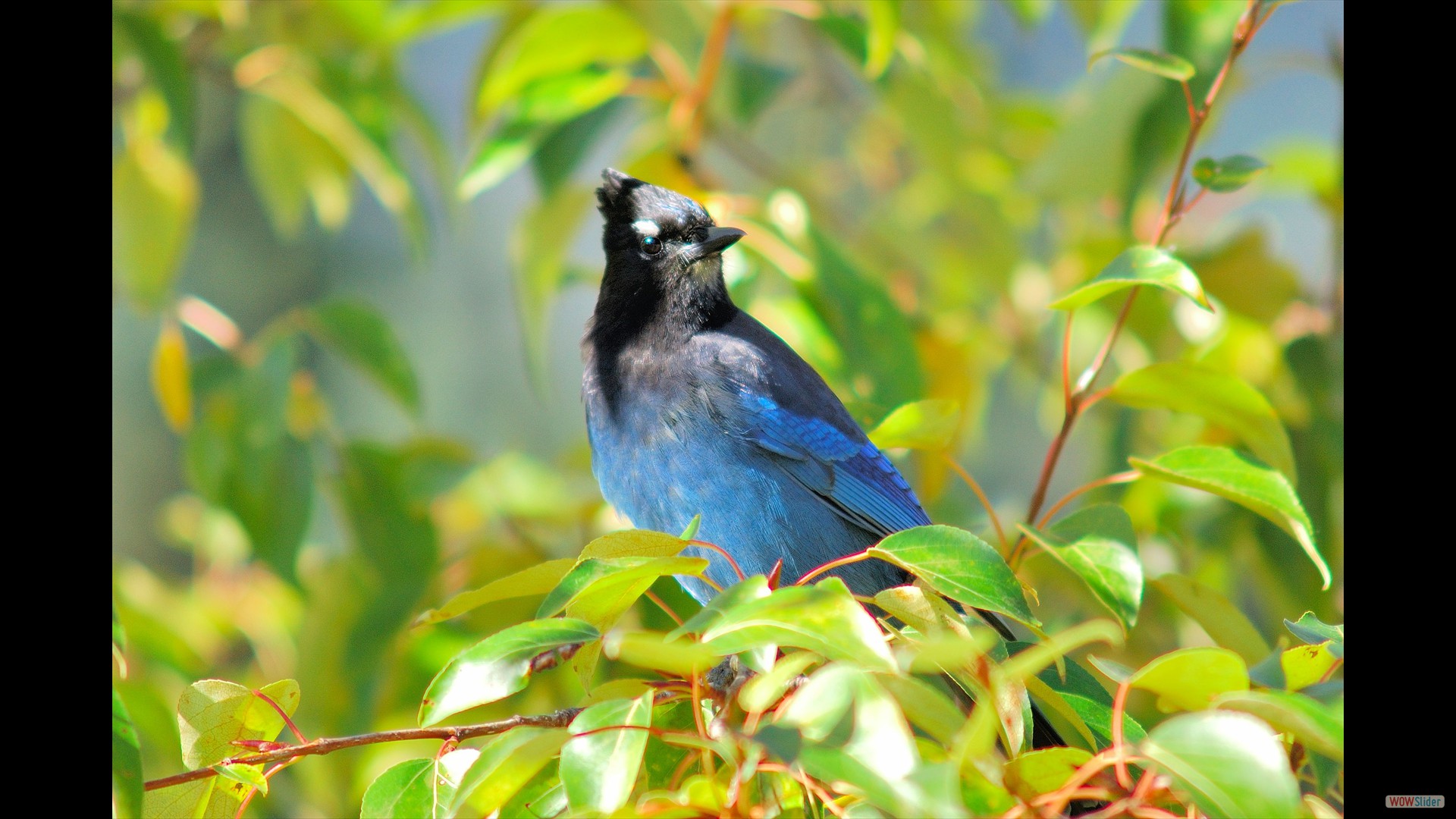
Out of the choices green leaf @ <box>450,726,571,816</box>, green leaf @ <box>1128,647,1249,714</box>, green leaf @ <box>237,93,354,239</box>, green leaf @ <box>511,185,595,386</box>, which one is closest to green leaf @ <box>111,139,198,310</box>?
green leaf @ <box>237,93,354,239</box>

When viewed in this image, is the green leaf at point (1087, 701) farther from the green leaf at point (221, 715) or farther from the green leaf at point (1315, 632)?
the green leaf at point (221, 715)

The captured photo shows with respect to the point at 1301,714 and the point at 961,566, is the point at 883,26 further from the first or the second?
the point at 1301,714

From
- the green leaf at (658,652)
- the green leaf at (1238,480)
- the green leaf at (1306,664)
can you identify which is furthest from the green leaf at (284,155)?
the green leaf at (1306,664)

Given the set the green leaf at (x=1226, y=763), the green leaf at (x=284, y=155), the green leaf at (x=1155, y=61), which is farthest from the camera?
the green leaf at (x=284, y=155)

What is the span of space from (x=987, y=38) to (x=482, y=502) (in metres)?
4.67

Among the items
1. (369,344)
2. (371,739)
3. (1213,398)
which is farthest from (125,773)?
(1213,398)

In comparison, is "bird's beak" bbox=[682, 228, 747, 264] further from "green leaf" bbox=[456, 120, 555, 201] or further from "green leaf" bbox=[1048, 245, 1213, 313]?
"green leaf" bbox=[1048, 245, 1213, 313]

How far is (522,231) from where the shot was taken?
2607 millimetres

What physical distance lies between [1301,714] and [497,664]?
0.71 metres

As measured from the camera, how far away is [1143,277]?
1454 mm

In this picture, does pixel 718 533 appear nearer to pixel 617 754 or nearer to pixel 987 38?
pixel 617 754

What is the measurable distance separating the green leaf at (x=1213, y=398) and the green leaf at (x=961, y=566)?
663mm

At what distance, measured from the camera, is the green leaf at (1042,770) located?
1082 millimetres

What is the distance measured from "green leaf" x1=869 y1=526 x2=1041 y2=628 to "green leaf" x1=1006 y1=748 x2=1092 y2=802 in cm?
14
